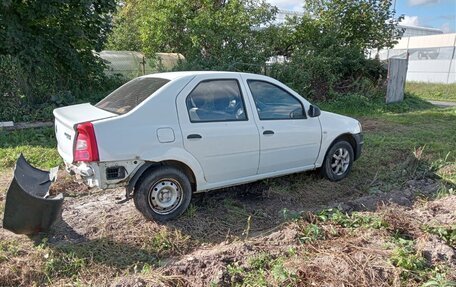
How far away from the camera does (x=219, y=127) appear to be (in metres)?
4.07

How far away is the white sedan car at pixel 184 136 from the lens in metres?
3.56

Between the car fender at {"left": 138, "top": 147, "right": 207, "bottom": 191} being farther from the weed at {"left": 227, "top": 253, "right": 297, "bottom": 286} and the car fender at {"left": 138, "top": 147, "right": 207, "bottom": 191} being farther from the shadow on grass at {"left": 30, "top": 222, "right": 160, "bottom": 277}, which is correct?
the weed at {"left": 227, "top": 253, "right": 297, "bottom": 286}

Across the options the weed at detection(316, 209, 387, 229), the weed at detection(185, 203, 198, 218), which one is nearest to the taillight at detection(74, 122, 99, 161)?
the weed at detection(185, 203, 198, 218)

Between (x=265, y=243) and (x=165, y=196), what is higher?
(x=165, y=196)

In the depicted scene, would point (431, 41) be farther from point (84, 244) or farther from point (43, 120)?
point (84, 244)

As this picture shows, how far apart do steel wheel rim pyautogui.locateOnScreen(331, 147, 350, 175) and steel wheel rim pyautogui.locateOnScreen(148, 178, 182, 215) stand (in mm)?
2480

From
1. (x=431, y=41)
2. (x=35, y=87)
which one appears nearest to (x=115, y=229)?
(x=35, y=87)

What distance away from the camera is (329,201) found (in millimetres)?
4770

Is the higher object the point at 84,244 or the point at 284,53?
the point at 284,53

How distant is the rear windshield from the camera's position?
3889mm

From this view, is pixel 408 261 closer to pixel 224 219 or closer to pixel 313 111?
pixel 224 219

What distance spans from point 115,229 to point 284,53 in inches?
458

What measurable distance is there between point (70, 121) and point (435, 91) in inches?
826

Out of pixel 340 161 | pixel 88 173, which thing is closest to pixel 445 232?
pixel 340 161
